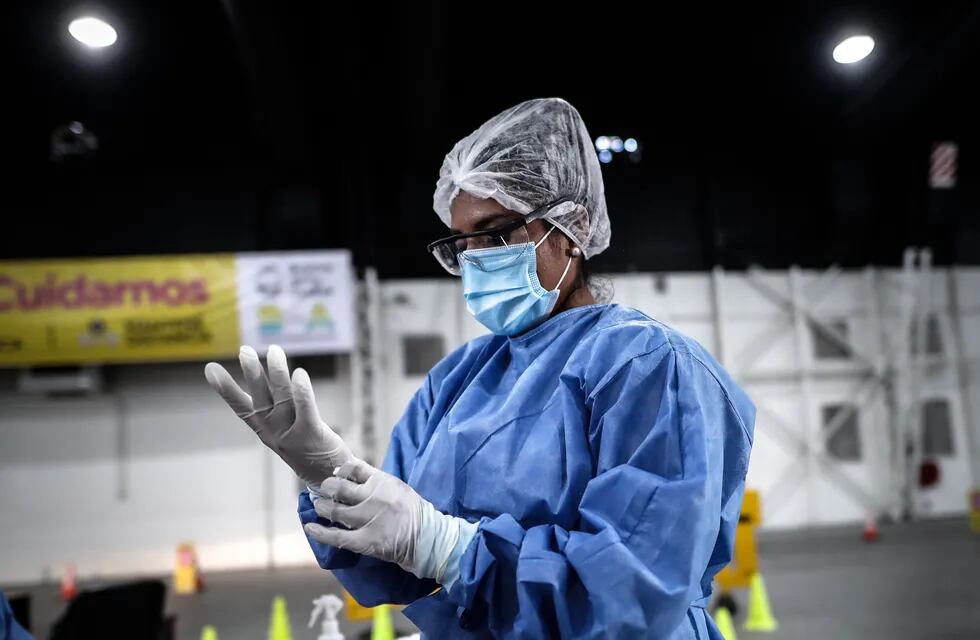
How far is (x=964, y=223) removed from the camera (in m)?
7.41

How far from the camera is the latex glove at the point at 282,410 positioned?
93 centimetres

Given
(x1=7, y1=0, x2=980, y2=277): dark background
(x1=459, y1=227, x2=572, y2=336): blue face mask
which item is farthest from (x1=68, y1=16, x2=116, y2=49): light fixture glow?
(x1=459, y1=227, x2=572, y2=336): blue face mask

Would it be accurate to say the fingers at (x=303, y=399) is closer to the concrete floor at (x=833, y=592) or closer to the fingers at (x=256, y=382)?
the fingers at (x=256, y=382)

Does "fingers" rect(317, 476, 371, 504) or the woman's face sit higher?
the woman's face

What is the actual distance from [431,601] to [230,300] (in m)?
5.09

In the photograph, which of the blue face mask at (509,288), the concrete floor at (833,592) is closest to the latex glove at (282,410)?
the blue face mask at (509,288)

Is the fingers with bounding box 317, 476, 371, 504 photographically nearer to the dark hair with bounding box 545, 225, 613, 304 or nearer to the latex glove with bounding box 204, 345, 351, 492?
the latex glove with bounding box 204, 345, 351, 492

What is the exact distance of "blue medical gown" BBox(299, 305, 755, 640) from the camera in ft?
2.78

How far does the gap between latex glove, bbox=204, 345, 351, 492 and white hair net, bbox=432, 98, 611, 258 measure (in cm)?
51

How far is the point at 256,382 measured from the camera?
950 millimetres

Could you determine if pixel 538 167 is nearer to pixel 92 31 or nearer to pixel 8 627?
pixel 8 627

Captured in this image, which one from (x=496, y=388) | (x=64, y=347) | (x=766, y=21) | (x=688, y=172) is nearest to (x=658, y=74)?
(x=766, y=21)

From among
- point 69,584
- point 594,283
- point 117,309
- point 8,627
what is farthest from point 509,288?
point 69,584

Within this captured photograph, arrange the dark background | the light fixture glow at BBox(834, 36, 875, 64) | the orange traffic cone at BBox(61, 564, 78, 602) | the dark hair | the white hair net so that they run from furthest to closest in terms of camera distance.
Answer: the orange traffic cone at BBox(61, 564, 78, 602), the dark background, the light fixture glow at BBox(834, 36, 875, 64), the dark hair, the white hair net
